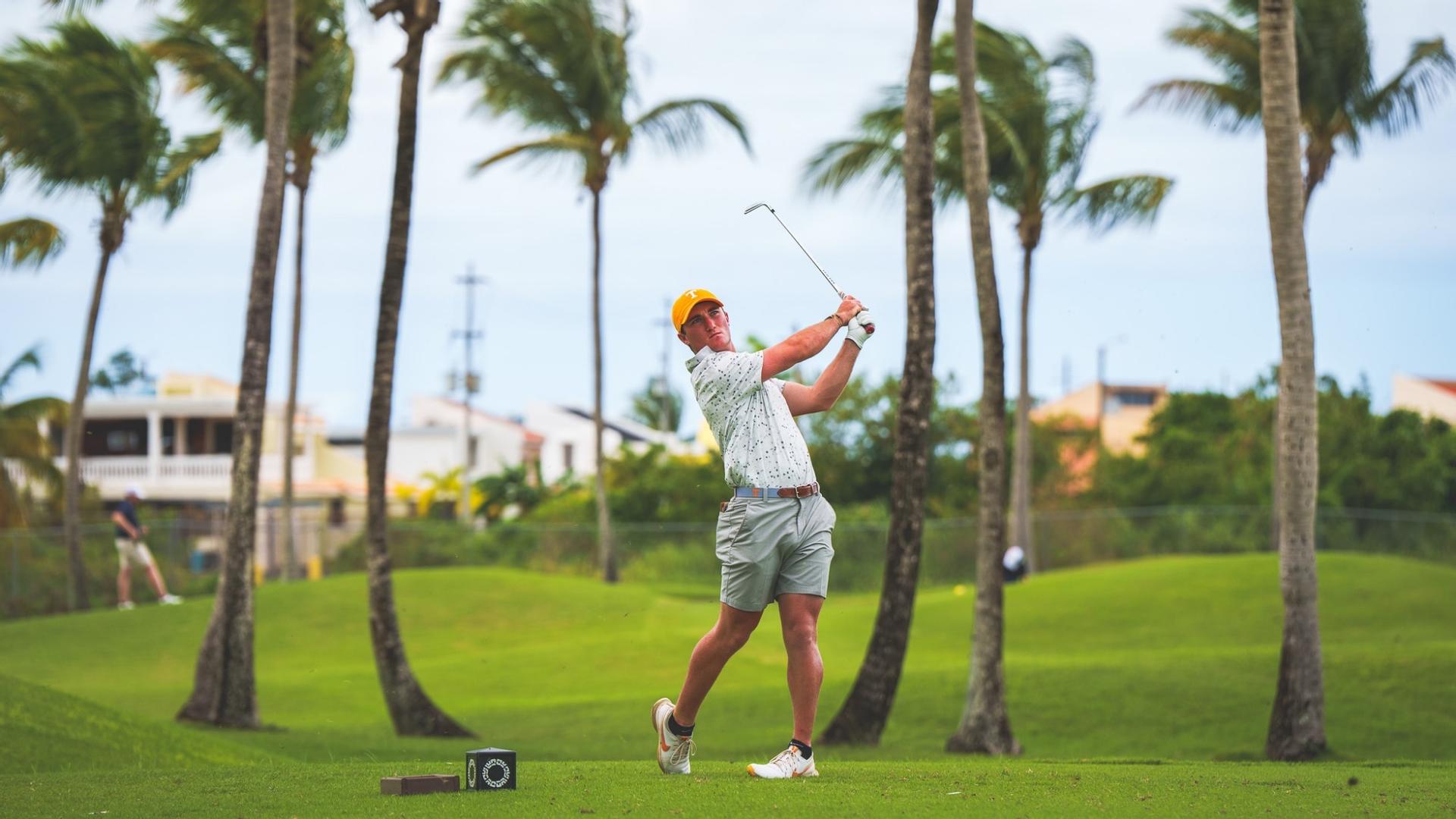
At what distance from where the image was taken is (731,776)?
23.4ft

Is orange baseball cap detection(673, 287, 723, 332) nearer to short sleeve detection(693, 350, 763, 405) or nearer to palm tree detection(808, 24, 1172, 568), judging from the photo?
short sleeve detection(693, 350, 763, 405)

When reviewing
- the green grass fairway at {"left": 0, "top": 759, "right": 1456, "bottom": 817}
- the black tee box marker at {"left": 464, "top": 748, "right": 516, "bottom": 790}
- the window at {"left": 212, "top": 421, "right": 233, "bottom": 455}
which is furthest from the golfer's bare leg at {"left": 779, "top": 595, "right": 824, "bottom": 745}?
the window at {"left": 212, "top": 421, "right": 233, "bottom": 455}

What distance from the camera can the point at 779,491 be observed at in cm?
698

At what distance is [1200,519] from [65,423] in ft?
89.3

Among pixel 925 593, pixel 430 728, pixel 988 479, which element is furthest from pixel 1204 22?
pixel 430 728

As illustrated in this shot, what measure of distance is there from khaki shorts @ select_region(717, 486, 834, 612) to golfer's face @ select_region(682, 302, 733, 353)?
0.72 meters

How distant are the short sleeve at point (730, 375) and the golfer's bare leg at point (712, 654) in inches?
37.9

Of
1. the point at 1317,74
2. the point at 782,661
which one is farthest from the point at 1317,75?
the point at 782,661

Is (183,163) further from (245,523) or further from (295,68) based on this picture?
(245,523)

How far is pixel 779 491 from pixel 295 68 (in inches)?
620

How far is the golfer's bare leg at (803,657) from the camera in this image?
707 cm

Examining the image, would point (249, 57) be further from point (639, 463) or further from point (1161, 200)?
point (639, 463)

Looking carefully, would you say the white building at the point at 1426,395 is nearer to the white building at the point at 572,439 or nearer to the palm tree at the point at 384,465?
the white building at the point at 572,439

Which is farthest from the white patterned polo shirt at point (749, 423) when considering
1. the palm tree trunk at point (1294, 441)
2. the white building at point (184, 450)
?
the white building at point (184, 450)
